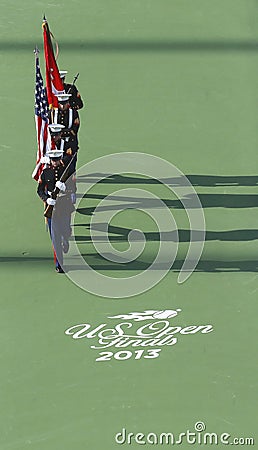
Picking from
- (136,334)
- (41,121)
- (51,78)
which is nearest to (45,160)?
(41,121)

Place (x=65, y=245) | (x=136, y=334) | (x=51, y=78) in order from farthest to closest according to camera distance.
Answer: (x=65, y=245)
(x=51, y=78)
(x=136, y=334)

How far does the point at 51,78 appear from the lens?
1334 centimetres

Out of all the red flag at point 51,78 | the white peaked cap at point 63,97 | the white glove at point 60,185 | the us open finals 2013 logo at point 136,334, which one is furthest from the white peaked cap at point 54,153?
the us open finals 2013 logo at point 136,334

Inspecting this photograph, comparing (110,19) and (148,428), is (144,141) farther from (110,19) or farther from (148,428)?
(148,428)

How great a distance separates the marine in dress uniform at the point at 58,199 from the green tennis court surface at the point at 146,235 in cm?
27

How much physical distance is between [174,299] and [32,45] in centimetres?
575

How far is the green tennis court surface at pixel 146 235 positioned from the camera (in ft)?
39.4

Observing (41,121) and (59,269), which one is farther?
(41,121)

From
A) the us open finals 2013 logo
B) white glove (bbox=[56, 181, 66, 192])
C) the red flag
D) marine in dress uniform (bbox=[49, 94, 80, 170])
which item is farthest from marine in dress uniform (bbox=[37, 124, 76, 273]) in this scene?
the us open finals 2013 logo

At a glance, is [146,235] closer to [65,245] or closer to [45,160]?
[65,245]

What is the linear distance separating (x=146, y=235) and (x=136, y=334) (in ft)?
5.67

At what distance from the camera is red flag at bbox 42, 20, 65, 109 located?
13023 mm

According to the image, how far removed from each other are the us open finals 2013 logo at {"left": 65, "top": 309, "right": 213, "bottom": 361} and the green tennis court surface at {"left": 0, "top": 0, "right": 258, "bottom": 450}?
0.08ft

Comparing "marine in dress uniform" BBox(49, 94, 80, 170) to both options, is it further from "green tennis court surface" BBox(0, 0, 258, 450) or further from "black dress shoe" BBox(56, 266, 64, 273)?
"black dress shoe" BBox(56, 266, 64, 273)
